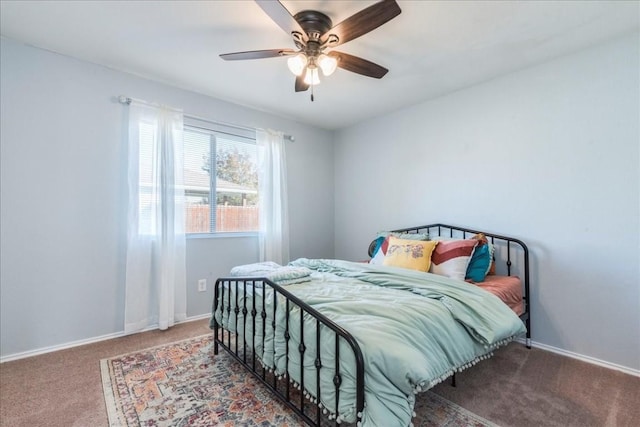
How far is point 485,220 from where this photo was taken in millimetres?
2953

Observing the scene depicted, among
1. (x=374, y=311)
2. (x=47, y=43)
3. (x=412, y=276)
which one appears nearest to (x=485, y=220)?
(x=412, y=276)

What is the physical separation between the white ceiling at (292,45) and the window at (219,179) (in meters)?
0.56

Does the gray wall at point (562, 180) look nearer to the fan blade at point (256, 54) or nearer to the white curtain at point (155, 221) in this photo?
the fan blade at point (256, 54)

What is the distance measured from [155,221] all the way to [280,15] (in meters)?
2.20

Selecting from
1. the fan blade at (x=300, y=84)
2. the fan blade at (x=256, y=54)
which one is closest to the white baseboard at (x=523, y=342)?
the fan blade at (x=256, y=54)

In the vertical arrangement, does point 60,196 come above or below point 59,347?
above

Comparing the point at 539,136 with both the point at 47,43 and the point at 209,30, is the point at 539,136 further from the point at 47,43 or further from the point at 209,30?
the point at 47,43

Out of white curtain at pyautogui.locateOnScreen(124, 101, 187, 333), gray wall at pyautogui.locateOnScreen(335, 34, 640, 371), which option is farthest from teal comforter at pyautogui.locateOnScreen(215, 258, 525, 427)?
white curtain at pyautogui.locateOnScreen(124, 101, 187, 333)

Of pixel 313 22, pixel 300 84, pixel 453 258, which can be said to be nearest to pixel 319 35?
pixel 313 22

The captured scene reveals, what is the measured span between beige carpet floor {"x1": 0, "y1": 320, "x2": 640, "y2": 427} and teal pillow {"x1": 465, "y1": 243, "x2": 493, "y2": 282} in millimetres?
646

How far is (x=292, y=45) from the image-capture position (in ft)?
7.89

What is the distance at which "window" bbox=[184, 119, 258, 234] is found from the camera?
3.29 meters

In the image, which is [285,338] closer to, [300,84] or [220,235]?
[300,84]

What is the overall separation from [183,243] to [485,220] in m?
3.03
